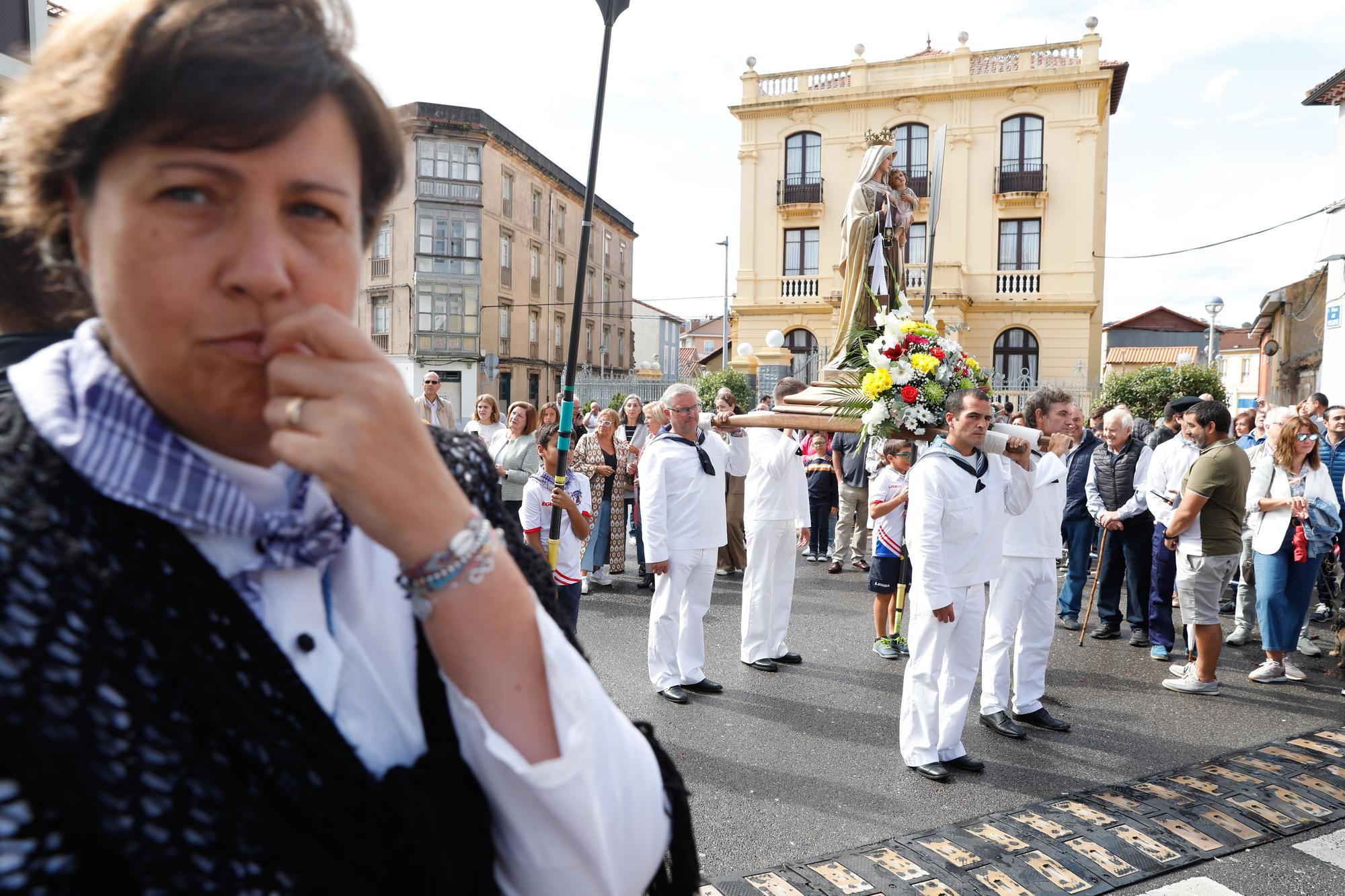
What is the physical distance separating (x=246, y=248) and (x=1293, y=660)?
8776 millimetres

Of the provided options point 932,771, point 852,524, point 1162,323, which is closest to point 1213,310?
point 852,524

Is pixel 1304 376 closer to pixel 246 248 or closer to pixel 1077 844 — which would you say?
pixel 1077 844

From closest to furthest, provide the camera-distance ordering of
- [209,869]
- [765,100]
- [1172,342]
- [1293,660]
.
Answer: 1. [209,869]
2. [1293,660]
3. [765,100]
4. [1172,342]

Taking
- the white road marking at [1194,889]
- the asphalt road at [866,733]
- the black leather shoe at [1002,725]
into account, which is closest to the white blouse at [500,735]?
the asphalt road at [866,733]

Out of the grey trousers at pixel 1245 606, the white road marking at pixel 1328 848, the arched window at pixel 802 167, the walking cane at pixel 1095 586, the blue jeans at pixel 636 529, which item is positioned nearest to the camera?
the white road marking at pixel 1328 848

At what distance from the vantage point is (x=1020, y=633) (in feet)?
20.0

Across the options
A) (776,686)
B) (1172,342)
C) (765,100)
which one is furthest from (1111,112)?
(776,686)

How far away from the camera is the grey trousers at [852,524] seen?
440 inches

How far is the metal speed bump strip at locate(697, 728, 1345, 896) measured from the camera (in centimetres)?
369

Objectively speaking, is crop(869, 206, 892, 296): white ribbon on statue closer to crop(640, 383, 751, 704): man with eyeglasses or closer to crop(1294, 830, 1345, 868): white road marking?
crop(640, 383, 751, 704): man with eyeglasses

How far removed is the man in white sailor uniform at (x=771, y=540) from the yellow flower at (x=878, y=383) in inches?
56.2

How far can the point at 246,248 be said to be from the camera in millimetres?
826

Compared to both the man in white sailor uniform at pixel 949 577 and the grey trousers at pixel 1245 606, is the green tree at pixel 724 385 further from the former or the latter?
the man in white sailor uniform at pixel 949 577

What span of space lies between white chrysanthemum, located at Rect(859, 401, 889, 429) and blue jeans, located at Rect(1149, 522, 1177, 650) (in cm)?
345
